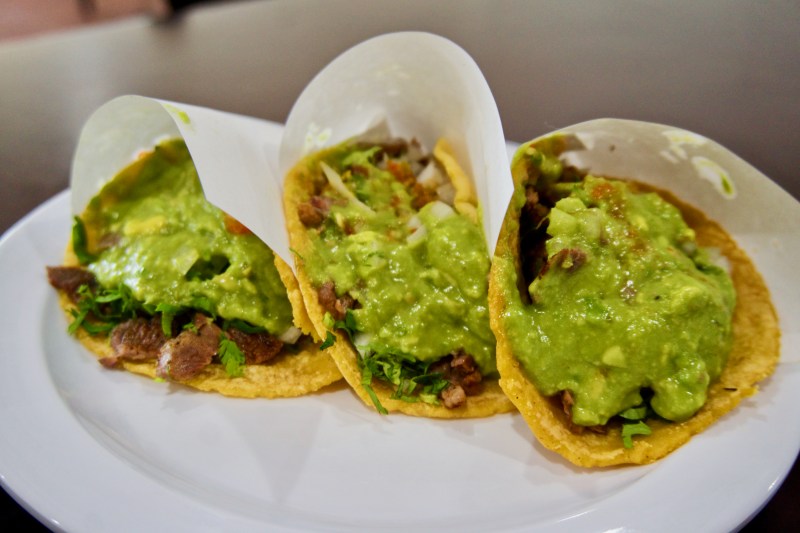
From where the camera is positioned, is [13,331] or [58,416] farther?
[13,331]

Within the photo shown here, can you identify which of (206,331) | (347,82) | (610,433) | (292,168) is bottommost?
(610,433)

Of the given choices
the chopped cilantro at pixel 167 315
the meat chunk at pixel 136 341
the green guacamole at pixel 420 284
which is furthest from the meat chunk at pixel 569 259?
the meat chunk at pixel 136 341

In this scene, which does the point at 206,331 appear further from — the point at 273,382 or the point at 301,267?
the point at 301,267

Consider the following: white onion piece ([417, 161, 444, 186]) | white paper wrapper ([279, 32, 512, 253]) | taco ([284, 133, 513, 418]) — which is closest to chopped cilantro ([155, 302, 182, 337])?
taco ([284, 133, 513, 418])

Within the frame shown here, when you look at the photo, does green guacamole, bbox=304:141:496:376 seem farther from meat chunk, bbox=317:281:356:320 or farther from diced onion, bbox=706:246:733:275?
diced onion, bbox=706:246:733:275

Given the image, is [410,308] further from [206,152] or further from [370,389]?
[206,152]

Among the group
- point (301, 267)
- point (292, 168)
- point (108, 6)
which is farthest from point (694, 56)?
point (108, 6)

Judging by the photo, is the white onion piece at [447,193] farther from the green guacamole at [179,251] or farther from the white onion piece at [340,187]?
the green guacamole at [179,251]
